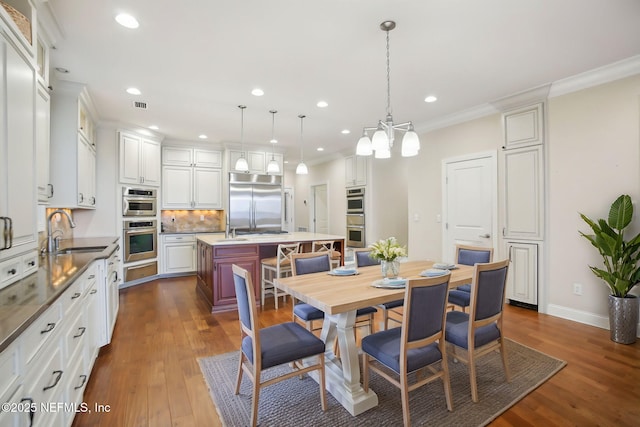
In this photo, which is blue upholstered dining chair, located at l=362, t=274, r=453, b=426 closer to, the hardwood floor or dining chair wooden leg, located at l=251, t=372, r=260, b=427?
the hardwood floor

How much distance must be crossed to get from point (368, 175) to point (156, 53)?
4.49 meters

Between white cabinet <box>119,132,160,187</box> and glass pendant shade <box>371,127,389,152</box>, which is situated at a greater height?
white cabinet <box>119,132,160,187</box>

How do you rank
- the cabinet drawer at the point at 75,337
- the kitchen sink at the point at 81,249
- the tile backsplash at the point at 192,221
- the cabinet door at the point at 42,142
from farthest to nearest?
the tile backsplash at the point at 192,221 → the kitchen sink at the point at 81,249 → the cabinet door at the point at 42,142 → the cabinet drawer at the point at 75,337

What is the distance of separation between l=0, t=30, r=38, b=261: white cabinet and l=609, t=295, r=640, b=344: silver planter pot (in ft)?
15.1

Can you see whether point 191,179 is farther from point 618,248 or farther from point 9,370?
point 618,248

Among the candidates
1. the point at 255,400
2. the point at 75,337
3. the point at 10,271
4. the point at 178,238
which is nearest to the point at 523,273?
the point at 255,400

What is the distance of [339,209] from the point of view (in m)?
7.41

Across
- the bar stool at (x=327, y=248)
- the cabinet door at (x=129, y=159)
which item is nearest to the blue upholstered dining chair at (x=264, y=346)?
the bar stool at (x=327, y=248)

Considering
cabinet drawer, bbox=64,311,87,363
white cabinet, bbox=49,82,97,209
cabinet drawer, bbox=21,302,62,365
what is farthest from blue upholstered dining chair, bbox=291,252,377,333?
white cabinet, bbox=49,82,97,209

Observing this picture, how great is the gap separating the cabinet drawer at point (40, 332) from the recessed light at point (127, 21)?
202 cm

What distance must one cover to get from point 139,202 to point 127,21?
3.73 m

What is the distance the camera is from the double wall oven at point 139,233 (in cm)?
513

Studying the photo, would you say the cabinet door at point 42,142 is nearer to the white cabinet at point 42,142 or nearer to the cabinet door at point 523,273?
the white cabinet at point 42,142

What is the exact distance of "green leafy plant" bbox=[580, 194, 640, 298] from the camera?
2861 millimetres
